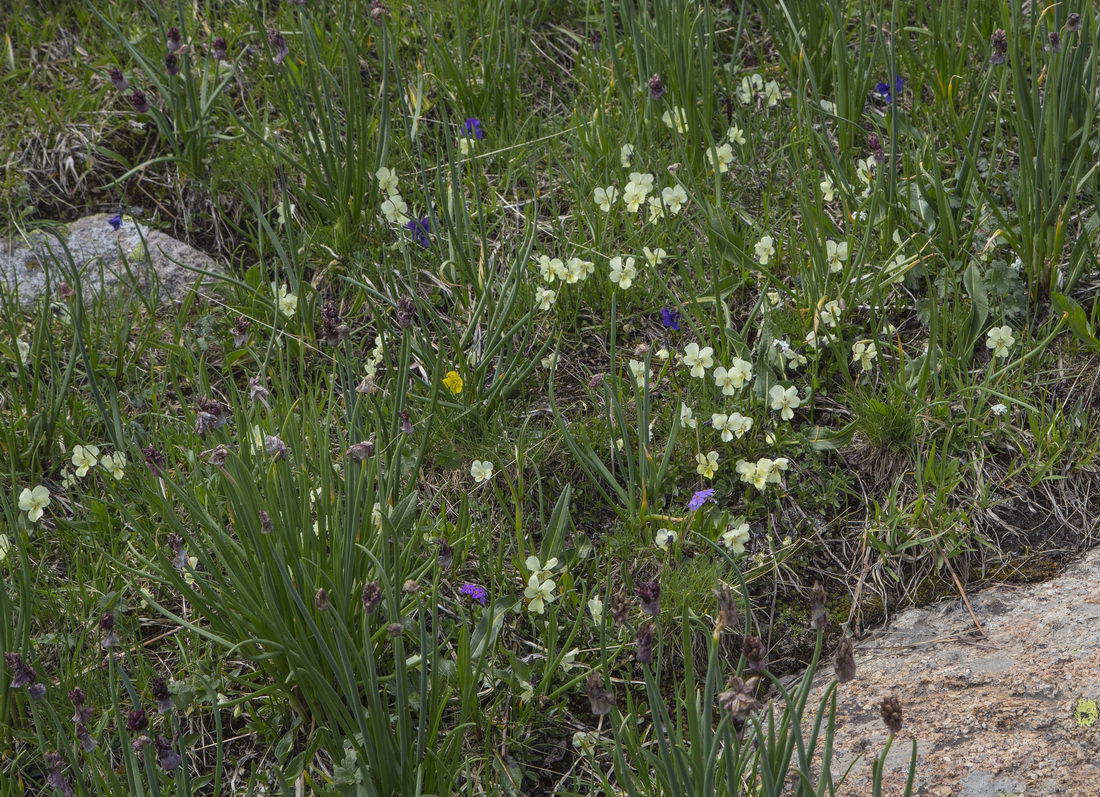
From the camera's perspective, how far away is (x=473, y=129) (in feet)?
10.6

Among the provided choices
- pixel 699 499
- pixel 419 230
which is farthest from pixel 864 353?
pixel 419 230

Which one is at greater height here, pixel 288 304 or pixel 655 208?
pixel 655 208

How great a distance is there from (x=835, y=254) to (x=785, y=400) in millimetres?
478

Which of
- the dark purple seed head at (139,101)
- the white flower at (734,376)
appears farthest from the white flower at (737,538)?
the dark purple seed head at (139,101)

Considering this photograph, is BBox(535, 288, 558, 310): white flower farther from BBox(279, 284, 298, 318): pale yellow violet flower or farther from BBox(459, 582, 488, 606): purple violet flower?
BBox(459, 582, 488, 606): purple violet flower

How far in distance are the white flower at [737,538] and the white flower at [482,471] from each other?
58 centimetres

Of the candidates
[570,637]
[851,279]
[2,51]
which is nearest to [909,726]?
[570,637]

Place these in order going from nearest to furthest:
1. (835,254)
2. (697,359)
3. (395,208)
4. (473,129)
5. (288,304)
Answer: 1. (697,359)
2. (835,254)
3. (288,304)
4. (395,208)
5. (473,129)

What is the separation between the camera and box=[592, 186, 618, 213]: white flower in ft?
9.61

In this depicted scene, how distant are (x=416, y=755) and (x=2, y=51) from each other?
3.07 m

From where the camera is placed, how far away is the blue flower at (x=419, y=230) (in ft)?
9.91

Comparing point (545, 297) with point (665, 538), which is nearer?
point (665, 538)

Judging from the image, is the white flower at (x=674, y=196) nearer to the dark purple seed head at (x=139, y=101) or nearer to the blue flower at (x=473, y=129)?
the blue flower at (x=473, y=129)

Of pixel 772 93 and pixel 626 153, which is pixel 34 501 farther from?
A: pixel 772 93
